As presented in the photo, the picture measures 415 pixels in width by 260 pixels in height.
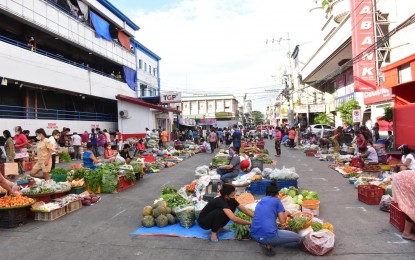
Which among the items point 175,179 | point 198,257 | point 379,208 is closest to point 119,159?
point 175,179

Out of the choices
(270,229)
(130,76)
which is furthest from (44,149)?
(130,76)

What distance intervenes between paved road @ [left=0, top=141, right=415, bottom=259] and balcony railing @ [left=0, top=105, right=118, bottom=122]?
13552 mm

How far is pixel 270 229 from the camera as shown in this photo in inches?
217

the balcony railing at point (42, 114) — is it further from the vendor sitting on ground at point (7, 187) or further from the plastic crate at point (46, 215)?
the plastic crate at point (46, 215)

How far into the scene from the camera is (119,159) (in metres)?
13.1

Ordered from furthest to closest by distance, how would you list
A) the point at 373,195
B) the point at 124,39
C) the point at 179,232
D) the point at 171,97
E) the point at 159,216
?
1. the point at 171,97
2. the point at 124,39
3. the point at 373,195
4. the point at 159,216
5. the point at 179,232

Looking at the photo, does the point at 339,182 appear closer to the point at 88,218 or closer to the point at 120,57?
the point at 88,218

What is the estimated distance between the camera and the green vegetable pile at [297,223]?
19.1ft

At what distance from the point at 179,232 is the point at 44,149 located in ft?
19.6

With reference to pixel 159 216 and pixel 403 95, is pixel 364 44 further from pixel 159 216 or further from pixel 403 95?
pixel 159 216

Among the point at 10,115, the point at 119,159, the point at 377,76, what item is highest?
the point at 377,76

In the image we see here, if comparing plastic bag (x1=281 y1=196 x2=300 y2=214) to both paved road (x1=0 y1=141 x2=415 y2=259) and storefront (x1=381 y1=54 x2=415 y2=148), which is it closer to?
paved road (x1=0 y1=141 x2=415 y2=259)

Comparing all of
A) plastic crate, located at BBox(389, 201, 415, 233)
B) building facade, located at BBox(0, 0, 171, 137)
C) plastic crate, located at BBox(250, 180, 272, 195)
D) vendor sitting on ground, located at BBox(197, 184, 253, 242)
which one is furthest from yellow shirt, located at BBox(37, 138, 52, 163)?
plastic crate, located at BBox(389, 201, 415, 233)

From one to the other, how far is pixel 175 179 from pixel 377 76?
59.7 ft
